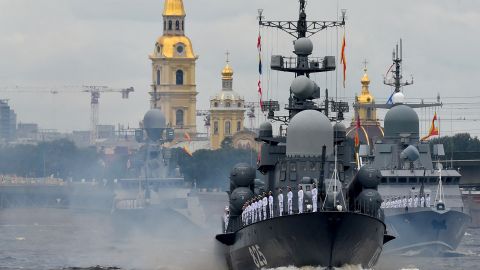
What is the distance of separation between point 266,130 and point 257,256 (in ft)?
30.0

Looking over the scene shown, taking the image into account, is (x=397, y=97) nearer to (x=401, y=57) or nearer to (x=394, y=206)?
(x=401, y=57)

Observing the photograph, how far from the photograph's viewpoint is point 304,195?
251ft

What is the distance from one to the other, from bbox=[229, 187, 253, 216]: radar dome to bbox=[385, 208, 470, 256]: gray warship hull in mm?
28854

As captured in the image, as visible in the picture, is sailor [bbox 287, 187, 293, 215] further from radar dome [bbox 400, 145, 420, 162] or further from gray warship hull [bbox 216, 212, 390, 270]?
radar dome [bbox 400, 145, 420, 162]

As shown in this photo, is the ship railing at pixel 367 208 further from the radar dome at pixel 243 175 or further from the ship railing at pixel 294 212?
the radar dome at pixel 243 175

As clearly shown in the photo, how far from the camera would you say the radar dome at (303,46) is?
86375mm

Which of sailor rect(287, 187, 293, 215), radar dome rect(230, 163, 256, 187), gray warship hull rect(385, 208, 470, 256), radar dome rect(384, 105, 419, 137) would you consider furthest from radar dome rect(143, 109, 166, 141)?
sailor rect(287, 187, 293, 215)

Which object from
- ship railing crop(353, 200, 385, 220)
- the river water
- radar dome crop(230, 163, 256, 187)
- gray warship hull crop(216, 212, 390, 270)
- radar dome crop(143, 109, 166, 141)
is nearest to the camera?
gray warship hull crop(216, 212, 390, 270)

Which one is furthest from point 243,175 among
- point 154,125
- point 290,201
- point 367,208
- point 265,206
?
point 154,125

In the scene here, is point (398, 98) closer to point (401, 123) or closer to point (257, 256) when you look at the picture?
point (401, 123)

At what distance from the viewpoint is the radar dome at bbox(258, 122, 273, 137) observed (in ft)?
282

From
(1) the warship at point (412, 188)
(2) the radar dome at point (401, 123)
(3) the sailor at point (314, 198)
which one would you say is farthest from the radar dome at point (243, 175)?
(2) the radar dome at point (401, 123)

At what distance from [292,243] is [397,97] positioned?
51833mm

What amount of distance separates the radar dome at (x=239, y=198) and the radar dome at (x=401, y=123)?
131 ft
